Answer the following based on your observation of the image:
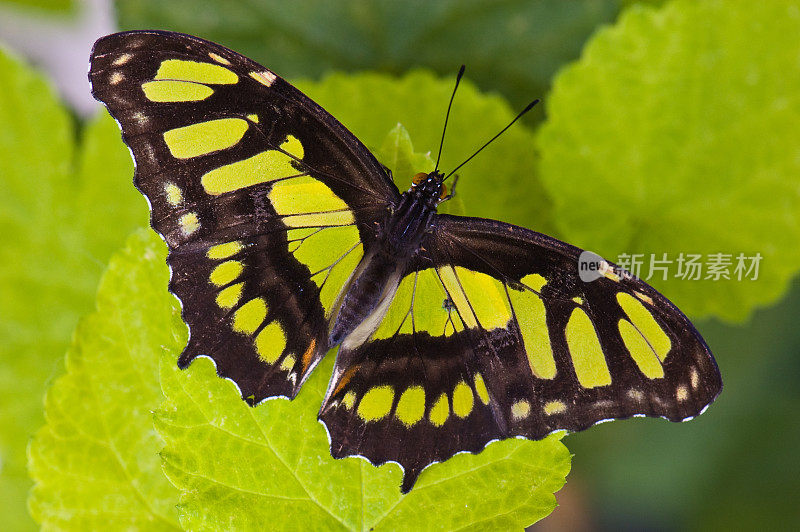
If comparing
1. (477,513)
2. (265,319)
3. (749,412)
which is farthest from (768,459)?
(265,319)

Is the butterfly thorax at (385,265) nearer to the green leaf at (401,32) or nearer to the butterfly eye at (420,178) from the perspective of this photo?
the butterfly eye at (420,178)

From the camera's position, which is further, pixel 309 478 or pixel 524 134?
pixel 524 134

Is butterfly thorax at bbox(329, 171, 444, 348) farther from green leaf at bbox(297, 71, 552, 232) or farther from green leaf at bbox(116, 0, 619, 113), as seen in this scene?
green leaf at bbox(116, 0, 619, 113)

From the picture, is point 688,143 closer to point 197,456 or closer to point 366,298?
point 366,298

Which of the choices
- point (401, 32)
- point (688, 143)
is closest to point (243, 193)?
point (401, 32)

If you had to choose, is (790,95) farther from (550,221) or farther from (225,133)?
(225,133)
